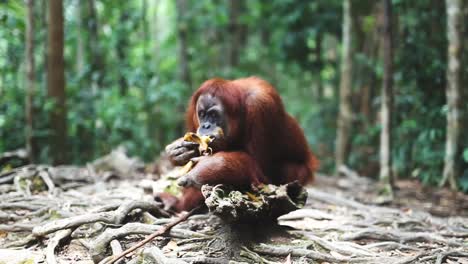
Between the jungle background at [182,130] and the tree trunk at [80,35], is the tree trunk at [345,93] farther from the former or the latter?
the tree trunk at [80,35]

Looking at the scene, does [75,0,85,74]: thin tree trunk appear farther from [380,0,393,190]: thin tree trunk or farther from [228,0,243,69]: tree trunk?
[380,0,393,190]: thin tree trunk

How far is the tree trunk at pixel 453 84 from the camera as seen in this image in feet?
21.0

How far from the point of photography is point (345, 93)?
9.06 metres

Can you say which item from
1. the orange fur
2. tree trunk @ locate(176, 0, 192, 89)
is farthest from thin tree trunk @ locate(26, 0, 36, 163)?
tree trunk @ locate(176, 0, 192, 89)

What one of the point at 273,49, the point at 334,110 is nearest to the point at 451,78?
the point at 334,110

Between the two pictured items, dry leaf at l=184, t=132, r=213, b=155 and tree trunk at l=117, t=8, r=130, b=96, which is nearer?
dry leaf at l=184, t=132, r=213, b=155

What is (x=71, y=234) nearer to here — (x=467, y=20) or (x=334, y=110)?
(x=467, y=20)

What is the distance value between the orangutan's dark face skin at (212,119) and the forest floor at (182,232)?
0.66 meters

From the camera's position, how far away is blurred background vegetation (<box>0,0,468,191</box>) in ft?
25.1

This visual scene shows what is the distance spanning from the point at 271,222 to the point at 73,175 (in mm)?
2997

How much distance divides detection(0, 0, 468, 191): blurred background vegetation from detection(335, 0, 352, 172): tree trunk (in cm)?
36

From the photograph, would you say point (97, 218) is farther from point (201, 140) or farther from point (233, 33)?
point (233, 33)

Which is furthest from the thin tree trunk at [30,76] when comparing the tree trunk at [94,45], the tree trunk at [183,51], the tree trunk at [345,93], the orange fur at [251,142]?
the tree trunk at [183,51]

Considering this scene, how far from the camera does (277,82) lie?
1599 cm
